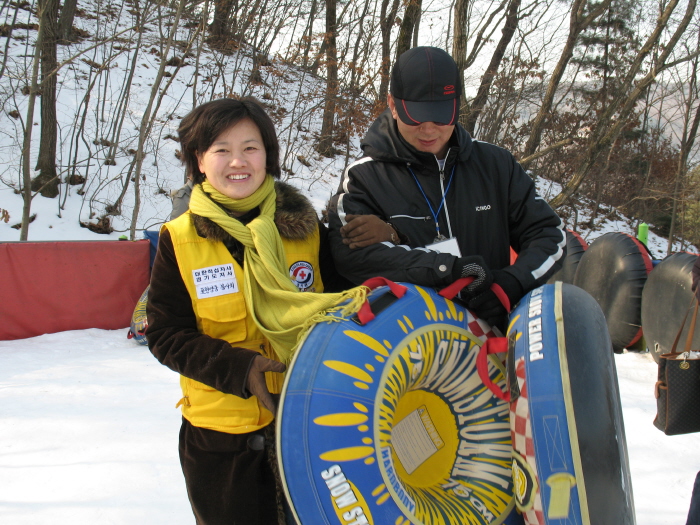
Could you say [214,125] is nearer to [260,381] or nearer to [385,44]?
[260,381]

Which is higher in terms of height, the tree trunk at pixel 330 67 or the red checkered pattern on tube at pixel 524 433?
the tree trunk at pixel 330 67

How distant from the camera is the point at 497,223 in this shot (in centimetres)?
172

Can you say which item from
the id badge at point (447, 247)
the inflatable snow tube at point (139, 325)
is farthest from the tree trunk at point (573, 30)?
the id badge at point (447, 247)

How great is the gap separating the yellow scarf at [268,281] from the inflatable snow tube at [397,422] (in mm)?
132

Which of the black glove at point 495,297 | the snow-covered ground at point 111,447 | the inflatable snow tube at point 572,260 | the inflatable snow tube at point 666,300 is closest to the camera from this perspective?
the black glove at point 495,297

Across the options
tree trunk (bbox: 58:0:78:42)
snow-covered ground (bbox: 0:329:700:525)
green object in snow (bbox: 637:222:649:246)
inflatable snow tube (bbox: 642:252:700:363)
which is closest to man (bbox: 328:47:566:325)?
snow-covered ground (bbox: 0:329:700:525)

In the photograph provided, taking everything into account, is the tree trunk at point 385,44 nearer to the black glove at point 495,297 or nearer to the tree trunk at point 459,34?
the tree trunk at point 459,34

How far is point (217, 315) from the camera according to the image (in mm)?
1538

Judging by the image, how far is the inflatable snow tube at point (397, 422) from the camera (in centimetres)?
114

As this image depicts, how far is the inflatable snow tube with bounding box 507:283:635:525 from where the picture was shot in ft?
3.66

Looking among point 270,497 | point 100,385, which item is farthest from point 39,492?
point 270,497

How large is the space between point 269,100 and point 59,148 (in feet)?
18.3

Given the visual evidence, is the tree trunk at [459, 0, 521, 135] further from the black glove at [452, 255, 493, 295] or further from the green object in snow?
the black glove at [452, 255, 493, 295]

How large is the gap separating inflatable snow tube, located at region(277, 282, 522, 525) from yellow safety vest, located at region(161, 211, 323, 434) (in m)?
0.37
